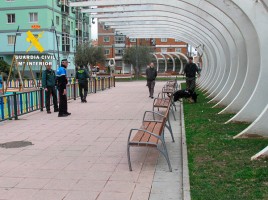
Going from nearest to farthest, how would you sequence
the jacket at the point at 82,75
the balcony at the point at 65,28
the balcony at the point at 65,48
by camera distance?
the jacket at the point at 82,75, the balcony at the point at 65,48, the balcony at the point at 65,28

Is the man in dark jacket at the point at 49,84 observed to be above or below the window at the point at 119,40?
below

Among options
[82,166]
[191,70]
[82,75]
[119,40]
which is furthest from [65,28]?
[82,166]

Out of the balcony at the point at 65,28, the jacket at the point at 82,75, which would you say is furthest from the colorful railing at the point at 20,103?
the balcony at the point at 65,28

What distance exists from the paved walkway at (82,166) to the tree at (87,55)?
127 feet

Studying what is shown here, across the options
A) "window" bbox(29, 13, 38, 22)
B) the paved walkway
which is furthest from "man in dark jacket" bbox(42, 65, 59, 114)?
"window" bbox(29, 13, 38, 22)

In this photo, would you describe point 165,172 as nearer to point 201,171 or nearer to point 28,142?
point 201,171

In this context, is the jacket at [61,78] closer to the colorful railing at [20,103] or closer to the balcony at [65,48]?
the colorful railing at [20,103]

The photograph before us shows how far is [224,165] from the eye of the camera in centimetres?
573

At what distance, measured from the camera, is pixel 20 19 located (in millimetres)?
45406

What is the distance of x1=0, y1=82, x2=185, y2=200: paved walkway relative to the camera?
4.79m

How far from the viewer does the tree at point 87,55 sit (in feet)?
158

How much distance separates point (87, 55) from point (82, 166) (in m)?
43.3

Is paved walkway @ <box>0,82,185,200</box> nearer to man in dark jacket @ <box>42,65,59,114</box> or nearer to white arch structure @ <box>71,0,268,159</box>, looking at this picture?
white arch structure @ <box>71,0,268,159</box>

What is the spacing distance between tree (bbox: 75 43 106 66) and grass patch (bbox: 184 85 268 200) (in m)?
40.3
